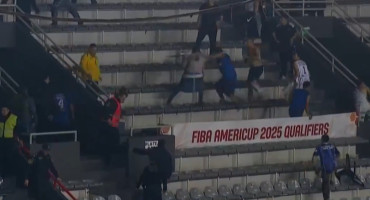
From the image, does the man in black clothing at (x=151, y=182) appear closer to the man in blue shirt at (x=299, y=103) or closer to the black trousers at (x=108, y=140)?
the black trousers at (x=108, y=140)

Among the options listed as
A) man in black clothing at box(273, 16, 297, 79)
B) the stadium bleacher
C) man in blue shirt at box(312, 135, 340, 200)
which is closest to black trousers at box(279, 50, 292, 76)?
man in black clothing at box(273, 16, 297, 79)

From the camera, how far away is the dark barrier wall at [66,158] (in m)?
27.3

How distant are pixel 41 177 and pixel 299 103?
7.05 m

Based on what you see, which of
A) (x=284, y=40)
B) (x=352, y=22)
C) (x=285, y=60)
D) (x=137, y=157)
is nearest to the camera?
(x=137, y=157)

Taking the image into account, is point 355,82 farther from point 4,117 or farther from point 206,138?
point 4,117

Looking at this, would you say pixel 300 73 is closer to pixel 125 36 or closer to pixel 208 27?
pixel 208 27

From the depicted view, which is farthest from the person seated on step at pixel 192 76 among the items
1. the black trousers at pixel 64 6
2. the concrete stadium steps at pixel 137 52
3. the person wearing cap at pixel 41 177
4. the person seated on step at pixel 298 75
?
the person wearing cap at pixel 41 177

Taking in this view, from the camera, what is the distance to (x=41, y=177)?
26.1 m

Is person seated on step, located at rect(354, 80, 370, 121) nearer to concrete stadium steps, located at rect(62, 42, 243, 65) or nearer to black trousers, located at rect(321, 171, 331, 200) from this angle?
black trousers, located at rect(321, 171, 331, 200)

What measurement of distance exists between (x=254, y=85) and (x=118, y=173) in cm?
513

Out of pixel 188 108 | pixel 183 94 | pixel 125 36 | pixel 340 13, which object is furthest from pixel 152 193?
pixel 340 13

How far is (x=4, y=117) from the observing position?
88.9ft

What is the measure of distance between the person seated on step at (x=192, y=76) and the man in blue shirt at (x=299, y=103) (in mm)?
1791

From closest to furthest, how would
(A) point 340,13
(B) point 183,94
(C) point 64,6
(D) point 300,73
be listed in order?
(B) point 183,94 → (D) point 300,73 → (C) point 64,6 → (A) point 340,13
